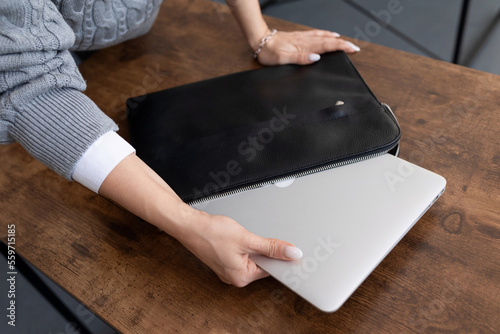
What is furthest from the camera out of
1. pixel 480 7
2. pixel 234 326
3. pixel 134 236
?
pixel 480 7

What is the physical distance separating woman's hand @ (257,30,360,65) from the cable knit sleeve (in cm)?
40

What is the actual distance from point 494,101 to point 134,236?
26.0 inches

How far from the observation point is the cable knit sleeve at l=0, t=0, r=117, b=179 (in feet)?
2.02

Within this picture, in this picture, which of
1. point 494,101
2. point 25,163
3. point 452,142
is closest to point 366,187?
point 452,142

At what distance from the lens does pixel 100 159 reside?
25.0 inches

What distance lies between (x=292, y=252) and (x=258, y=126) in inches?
9.8

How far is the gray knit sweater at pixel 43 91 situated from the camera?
614 millimetres

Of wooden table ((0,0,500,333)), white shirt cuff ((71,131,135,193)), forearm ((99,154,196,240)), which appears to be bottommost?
wooden table ((0,0,500,333))

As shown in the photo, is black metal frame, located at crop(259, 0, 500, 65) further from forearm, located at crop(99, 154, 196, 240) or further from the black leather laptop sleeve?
forearm, located at crop(99, 154, 196, 240)

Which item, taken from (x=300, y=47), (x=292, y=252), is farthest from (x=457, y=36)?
(x=292, y=252)

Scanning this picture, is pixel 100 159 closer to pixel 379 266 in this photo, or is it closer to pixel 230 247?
pixel 230 247

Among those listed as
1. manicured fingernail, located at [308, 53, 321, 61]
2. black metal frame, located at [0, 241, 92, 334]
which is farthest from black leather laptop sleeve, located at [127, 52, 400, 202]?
black metal frame, located at [0, 241, 92, 334]

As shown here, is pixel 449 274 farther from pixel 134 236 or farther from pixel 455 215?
pixel 134 236

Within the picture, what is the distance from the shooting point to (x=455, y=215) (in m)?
0.65
